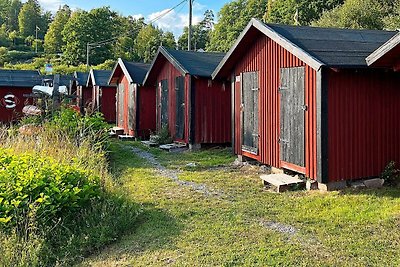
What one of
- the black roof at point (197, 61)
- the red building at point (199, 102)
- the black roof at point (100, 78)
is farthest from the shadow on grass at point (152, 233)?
the black roof at point (100, 78)

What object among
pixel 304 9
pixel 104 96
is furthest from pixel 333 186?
pixel 304 9

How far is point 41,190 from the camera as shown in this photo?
5.29 metres

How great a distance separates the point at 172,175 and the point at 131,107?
7999 millimetres

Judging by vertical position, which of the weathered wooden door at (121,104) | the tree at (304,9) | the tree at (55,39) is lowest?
the weathered wooden door at (121,104)

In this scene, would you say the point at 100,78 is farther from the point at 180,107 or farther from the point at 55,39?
the point at 55,39

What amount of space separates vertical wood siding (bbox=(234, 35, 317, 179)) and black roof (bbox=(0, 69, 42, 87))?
13867 mm

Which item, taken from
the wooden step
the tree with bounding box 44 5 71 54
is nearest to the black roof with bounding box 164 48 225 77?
the wooden step

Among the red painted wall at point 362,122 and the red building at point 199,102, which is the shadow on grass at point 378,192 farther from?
the red building at point 199,102

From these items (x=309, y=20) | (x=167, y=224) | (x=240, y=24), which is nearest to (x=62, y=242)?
(x=167, y=224)

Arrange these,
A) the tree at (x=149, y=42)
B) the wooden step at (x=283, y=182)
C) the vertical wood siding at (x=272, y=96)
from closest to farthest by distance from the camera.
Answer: the vertical wood siding at (x=272, y=96), the wooden step at (x=283, y=182), the tree at (x=149, y=42)

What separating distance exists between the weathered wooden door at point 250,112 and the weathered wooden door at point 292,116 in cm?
111

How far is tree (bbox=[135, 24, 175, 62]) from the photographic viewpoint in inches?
2149

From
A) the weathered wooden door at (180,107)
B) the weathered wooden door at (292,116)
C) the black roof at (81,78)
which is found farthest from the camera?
the black roof at (81,78)

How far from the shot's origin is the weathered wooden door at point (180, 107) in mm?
12711
